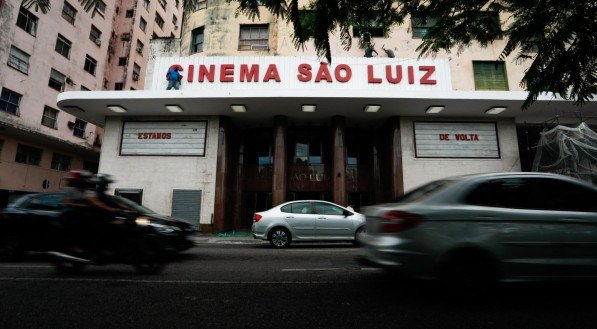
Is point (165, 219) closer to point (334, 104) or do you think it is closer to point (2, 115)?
point (334, 104)

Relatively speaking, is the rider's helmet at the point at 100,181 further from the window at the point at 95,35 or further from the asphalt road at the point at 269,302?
the window at the point at 95,35

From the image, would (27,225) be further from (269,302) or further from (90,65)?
(90,65)

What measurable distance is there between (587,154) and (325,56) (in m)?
15.3

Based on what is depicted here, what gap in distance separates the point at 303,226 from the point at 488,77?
1561cm

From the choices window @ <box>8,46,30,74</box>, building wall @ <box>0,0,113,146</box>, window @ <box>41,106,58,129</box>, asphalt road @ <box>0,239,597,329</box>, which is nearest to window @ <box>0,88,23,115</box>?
building wall @ <box>0,0,113,146</box>

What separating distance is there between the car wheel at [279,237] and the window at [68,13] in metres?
28.7

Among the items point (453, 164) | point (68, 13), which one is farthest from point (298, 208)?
point (68, 13)

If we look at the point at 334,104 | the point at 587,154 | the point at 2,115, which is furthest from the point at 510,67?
the point at 2,115

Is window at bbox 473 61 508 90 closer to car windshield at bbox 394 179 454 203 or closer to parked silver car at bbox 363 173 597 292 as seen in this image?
parked silver car at bbox 363 173 597 292

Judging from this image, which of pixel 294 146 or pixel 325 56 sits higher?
pixel 294 146

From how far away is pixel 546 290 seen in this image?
4223 mm

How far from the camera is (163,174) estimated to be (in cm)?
1631

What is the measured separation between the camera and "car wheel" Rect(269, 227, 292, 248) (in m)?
9.93

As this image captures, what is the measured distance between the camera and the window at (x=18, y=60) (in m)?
21.9
